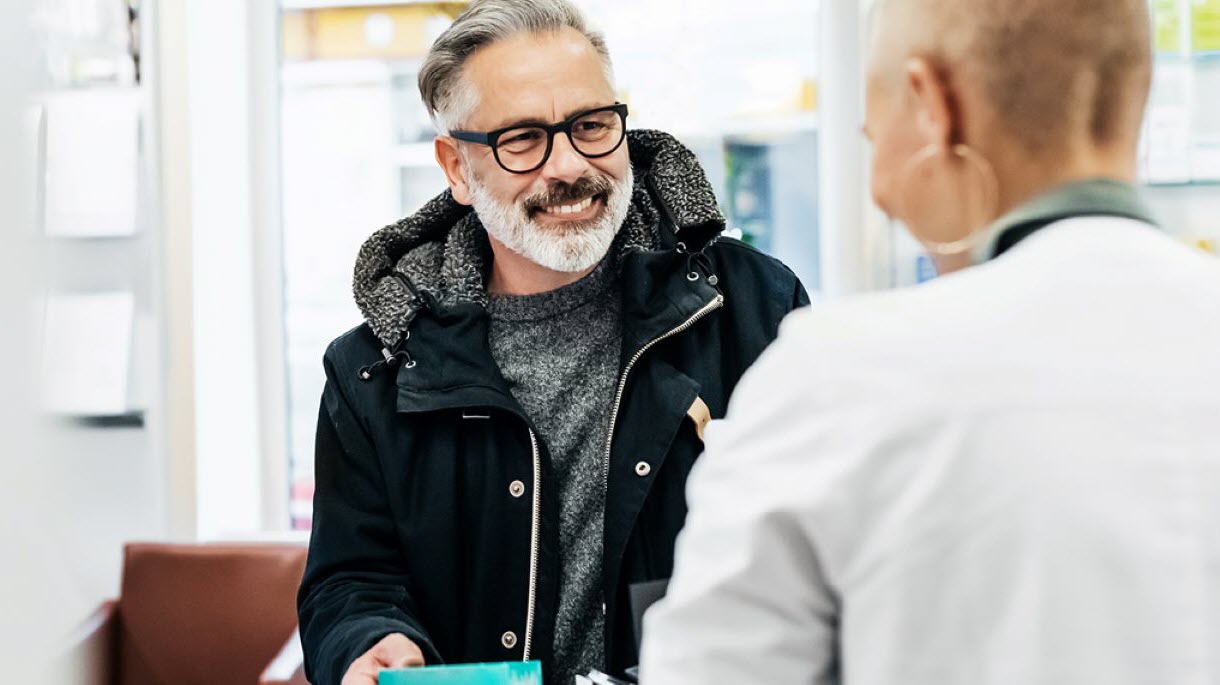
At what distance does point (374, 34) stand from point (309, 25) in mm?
204

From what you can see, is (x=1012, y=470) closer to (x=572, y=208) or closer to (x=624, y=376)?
(x=624, y=376)

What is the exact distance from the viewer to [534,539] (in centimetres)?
162

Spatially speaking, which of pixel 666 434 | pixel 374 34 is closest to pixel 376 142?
pixel 374 34

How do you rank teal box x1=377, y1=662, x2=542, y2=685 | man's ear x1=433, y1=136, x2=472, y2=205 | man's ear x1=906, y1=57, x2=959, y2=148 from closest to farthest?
man's ear x1=906, y1=57, x2=959, y2=148, teal box x1=377, y1=662, x2=542, y2=685, man's ear x1=433, y1=136, x2=472, y2=205

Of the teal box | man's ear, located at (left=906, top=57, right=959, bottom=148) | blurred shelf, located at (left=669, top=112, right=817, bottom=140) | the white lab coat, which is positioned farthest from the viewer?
blurred shelf, located at (left=669, top=112, right=817, bottom=140)

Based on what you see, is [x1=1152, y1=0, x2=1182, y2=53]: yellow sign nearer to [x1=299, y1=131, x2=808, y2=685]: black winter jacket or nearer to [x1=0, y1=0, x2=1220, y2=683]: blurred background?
[x1=0, y1=0, x2=1220, y2=683]: blurred background

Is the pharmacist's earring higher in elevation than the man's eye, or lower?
lower

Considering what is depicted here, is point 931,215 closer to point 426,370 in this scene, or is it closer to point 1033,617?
point 1033,617

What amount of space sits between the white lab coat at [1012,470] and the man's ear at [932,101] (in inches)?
3.7

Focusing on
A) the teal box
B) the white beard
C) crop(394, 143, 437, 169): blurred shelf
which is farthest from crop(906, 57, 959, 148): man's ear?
crop(394, 143, 437, 169): blurred shelf

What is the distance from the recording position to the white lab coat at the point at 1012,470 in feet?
2.20

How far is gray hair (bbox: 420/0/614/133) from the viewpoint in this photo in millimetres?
1802

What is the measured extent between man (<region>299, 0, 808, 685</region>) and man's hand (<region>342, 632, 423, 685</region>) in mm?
22

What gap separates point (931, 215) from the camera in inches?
32.2
